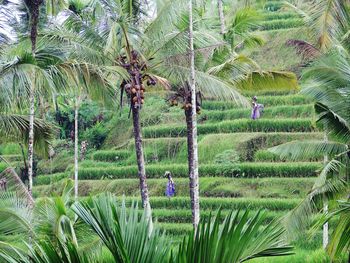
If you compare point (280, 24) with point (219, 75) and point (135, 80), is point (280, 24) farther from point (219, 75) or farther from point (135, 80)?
point (135, 80)

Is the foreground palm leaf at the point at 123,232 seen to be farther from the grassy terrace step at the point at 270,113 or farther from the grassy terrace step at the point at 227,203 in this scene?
the grassy terrace step at the point at 270,113

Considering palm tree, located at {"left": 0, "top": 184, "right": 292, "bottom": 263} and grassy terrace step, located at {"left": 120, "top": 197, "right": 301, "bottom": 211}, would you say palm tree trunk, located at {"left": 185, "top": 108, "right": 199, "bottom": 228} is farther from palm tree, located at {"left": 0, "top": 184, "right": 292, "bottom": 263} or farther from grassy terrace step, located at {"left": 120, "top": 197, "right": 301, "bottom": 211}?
palm tree, located at {"left": 0, "top": 184, "right": 292, "bottom": 263}

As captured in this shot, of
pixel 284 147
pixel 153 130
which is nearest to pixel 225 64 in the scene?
pixel 284 147

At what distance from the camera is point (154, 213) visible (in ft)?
72.4

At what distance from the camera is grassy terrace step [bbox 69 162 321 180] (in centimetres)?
2239

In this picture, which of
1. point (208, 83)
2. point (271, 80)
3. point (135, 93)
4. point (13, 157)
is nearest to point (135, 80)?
point (135, 93)

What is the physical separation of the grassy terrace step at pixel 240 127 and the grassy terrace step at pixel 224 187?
2386mm

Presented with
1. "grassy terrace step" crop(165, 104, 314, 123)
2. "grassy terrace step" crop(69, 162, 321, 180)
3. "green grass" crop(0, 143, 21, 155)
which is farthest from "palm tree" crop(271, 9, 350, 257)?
"green grass" crop(0, 143, 21, 155)

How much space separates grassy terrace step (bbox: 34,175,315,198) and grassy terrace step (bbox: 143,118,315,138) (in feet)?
7.83

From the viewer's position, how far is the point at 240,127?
25.6 m

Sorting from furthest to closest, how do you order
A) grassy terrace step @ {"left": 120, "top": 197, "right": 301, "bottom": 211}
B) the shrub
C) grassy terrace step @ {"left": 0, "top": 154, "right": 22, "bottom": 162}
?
grassy terrace step @ {"left": 0, "top": 154, "right": 22, "bottom": 162} → the shrub → grassy terrace step @ {"left": 120, "top": 197, "right": 301, "bottom": 211}

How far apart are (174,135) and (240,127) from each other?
2.86 meters

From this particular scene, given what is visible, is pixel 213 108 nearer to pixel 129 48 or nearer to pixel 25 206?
pixel 129 48

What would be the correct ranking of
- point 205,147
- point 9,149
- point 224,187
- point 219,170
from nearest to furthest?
point 224,187, point 219,170, point 205,147, point 9,149
